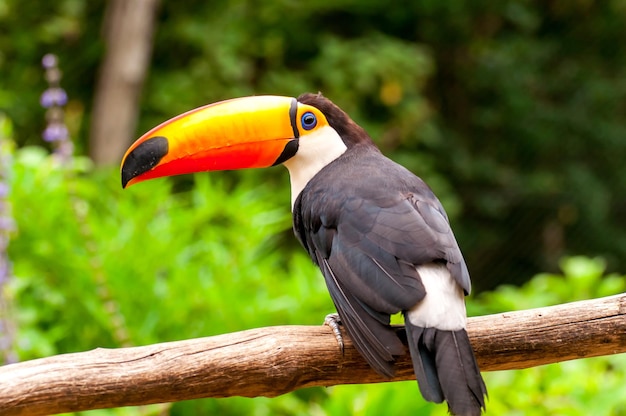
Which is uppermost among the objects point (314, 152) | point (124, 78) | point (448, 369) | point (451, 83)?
point (124, 78)

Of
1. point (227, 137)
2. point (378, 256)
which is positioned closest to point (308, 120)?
point (227, 137)

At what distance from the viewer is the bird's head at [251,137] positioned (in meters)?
2.00

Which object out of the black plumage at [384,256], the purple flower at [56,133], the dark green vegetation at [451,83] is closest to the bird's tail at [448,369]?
the black plumage at [384,256]

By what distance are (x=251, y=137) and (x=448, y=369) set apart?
0.88 metres

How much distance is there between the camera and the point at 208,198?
3.46 m

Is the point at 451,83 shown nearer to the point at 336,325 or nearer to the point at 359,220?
the point at 359,220

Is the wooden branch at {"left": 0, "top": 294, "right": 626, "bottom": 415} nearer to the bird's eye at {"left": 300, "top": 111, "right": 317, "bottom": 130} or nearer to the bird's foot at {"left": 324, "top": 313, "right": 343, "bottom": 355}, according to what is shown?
the bird's foot at {"left": 324, "top": 313, "right": 343, "bottom": 355}

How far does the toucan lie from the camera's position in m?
1.52

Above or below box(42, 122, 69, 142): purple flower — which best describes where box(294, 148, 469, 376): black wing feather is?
below

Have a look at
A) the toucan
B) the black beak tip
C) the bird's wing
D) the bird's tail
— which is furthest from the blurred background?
the bird's tail

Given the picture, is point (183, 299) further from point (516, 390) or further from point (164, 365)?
point (164, 365)

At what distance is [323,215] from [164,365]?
0.52 metres

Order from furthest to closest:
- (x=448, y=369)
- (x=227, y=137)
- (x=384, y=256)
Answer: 1. (x=227, y=137)
2. (x=384, y=256)
3. (x=448, y=369)

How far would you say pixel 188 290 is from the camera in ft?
9.71
